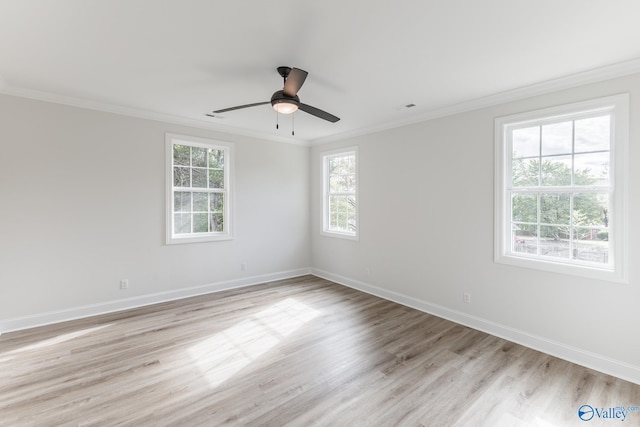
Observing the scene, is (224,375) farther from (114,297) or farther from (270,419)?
(114,297)

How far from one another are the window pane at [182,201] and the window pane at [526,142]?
4488 mm

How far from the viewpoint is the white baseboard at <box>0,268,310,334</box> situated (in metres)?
3.38

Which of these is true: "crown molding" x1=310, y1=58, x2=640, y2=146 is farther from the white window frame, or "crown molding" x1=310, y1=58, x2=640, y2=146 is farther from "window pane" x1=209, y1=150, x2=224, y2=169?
"window pane" x1=209, y1=150, x2=224, y2=169

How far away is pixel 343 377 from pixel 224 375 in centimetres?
103

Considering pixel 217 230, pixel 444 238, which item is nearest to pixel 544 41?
pixel 444 238

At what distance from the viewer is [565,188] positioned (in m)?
2.91

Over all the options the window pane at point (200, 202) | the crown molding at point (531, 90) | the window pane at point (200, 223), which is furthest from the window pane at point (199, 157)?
the crown molding at point (531, 90)

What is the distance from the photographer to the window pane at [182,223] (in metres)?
4.50

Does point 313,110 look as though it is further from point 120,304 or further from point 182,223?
point 120,304

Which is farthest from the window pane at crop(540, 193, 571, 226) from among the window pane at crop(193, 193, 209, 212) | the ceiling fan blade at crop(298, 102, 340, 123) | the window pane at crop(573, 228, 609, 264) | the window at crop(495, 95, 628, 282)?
the window pane at crop(193, 193, 209, 212)

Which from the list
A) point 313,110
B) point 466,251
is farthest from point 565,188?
point 313,110

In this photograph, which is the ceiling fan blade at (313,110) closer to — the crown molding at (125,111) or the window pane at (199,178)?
the crown molding at (125,111)

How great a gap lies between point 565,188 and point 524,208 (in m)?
0.42
